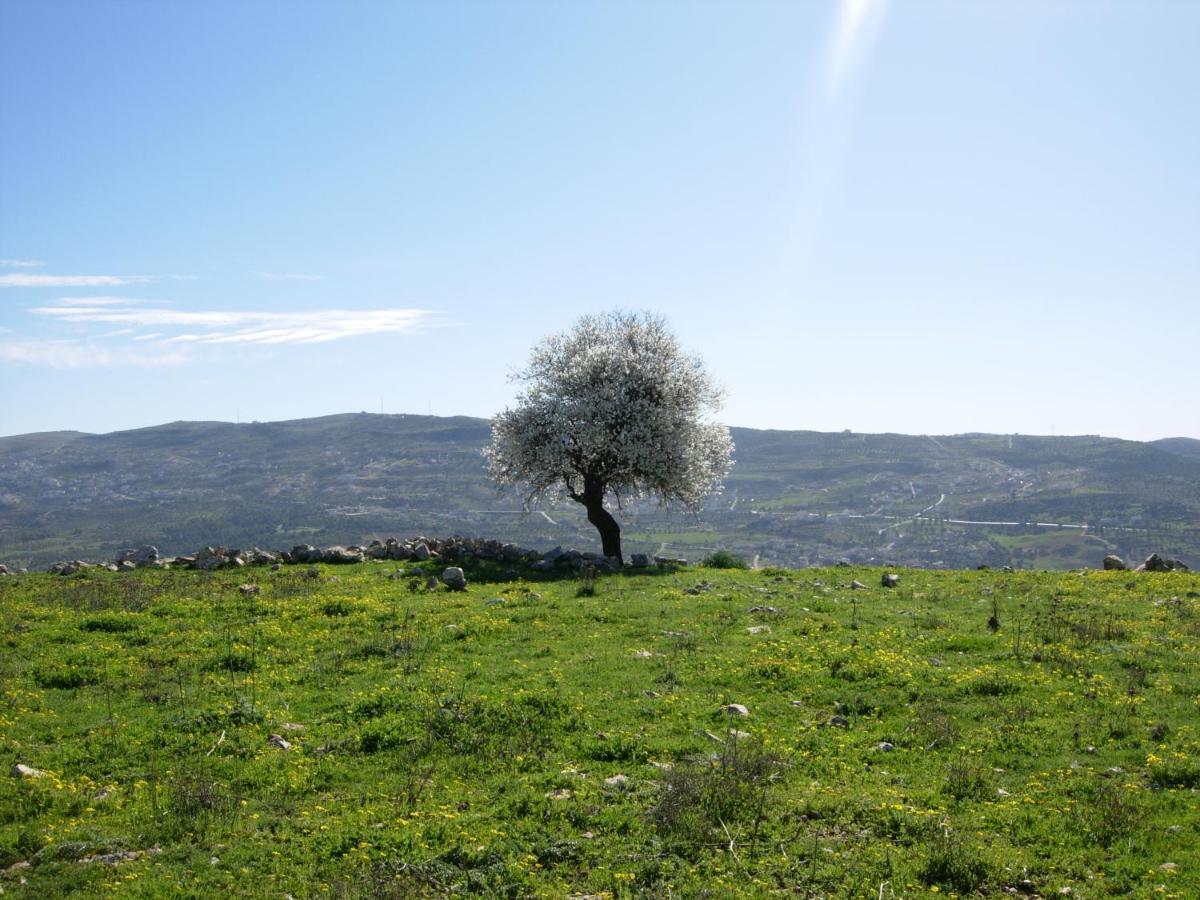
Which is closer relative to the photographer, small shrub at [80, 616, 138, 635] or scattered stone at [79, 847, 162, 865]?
scattered stone at [79, 847, 162, 865]

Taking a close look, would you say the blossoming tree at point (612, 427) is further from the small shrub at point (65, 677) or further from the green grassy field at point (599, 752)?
the small shrub at point (65, 677)

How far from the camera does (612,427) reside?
142 ft

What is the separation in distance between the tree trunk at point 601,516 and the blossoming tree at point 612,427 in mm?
54

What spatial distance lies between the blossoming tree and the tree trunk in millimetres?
54

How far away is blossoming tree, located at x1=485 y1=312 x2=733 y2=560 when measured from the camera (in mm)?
42812

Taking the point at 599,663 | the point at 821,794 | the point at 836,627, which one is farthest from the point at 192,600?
the point at 821,794

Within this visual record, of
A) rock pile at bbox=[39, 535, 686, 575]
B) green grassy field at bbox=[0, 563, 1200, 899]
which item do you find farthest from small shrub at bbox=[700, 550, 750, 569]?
green grassy field at bbox=[0, 563, 1200, 899]

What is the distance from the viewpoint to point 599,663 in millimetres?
20203

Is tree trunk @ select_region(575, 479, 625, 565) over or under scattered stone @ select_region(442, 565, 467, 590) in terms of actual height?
over

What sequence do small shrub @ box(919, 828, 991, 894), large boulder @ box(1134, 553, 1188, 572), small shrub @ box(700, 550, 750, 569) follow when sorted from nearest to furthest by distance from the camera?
small shrub @ box(919, 828, 991, 894), large boulder @ box(1134, 553, 1188, 572), small shrub @ box(700, 550, 750, 569)

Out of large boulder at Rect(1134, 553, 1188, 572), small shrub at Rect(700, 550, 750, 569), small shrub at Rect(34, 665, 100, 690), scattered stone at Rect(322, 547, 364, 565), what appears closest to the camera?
small shrub at Rect(34, 665, 100, 690)

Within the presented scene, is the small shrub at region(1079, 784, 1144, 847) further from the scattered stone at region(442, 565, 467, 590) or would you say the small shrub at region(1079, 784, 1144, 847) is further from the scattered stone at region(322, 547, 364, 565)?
the scattered stone at region(322, 547, 364, 565)

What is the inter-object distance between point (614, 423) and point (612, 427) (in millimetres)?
240

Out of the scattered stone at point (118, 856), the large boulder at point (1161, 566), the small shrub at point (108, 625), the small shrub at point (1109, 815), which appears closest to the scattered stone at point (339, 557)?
the small shrub at point (108, 625)
